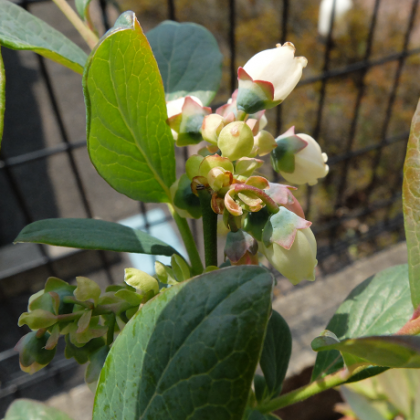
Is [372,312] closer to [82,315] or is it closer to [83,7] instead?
[82,315]

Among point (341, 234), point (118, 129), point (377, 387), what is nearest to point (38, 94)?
point (341, 234)

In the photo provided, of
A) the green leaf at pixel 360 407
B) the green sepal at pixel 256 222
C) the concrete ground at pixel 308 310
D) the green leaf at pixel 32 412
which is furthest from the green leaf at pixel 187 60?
the concrete ground at pixel 308 310

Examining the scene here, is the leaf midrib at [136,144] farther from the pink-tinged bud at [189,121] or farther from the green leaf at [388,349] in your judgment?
the green leaf at [388,349]

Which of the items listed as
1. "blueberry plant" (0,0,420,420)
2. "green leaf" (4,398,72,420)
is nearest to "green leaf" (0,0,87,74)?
"blueberry plant" (0,0,420,420)

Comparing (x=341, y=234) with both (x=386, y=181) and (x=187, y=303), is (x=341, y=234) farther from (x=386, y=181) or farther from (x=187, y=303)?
(x=187, y=303)

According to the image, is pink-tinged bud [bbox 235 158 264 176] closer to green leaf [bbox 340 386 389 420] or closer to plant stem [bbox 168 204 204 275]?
plant stem [bbox 168 204 204 275]

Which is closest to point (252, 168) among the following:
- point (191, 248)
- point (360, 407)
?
point (191, 248)

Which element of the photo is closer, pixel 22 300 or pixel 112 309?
pixel 112 309
